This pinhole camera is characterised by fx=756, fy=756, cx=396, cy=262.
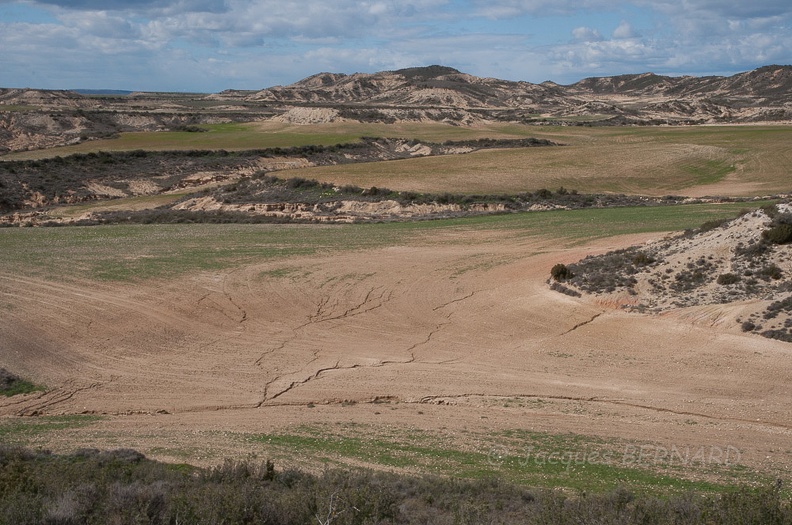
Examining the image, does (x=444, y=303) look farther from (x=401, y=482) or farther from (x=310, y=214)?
(x=310, y=214)

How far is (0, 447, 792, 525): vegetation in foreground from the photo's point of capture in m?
8.45

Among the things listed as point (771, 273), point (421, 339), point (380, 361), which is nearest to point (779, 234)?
point (771, 273)

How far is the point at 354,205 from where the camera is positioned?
4688 centimetres

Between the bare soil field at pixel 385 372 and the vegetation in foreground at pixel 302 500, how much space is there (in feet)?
5.50

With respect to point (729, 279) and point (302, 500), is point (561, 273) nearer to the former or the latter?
point (729, 279)

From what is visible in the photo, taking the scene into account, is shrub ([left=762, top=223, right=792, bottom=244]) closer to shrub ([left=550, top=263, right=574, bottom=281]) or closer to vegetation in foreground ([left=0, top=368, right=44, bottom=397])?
shrub ([left=550, top=263, right=574, bottom=281])

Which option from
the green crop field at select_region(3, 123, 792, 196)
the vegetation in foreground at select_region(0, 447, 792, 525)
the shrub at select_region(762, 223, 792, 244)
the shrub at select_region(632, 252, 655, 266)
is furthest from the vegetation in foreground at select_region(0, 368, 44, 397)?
the green crop field at select_region(3, 123, 792, 196)

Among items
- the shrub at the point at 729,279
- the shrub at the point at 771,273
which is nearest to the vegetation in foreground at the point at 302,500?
the shrub at the point at 729,279

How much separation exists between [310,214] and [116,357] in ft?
91.4

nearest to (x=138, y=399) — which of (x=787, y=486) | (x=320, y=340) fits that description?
(x=320, y=340)

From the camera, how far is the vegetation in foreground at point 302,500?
8.45m

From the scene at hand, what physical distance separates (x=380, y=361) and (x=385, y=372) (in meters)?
0.90

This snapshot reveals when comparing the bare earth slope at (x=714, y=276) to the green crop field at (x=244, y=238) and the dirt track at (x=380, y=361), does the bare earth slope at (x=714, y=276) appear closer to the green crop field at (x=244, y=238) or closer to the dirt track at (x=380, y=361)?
the dirt track at (x=380, y=361)

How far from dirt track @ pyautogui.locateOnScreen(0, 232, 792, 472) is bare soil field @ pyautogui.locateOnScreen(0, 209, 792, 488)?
7cm
